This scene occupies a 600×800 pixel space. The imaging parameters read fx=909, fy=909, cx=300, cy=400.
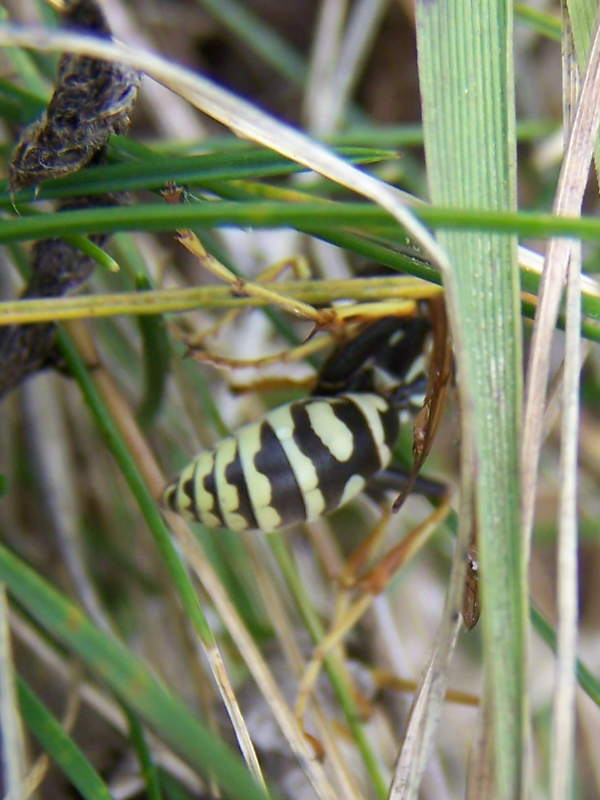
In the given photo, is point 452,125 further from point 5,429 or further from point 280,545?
point 5,429

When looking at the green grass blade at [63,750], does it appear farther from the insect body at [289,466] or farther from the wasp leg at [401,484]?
the wasp leg at [401,484]

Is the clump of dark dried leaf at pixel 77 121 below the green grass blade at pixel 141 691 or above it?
above

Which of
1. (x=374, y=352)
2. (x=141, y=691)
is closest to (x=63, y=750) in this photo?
(x=141, y=691)

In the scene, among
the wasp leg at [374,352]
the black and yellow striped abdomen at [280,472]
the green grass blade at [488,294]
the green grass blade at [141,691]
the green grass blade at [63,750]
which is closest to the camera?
the green grass blade at [141,691]

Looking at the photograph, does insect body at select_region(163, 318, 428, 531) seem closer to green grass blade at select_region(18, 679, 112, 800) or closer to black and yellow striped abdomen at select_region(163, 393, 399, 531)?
black and yellow striped abdomen at select_region(163, 393, 399, 531)

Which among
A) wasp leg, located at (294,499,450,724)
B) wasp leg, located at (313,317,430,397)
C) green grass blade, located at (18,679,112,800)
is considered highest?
wasp leg, located at (313,317,430,397)

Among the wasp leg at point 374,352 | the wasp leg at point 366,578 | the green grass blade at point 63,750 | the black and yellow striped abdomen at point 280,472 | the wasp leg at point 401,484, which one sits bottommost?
the green grass blade at point 63,750

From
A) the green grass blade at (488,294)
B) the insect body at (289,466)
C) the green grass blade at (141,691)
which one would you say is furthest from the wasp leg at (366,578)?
the green grass blade at (141,691)

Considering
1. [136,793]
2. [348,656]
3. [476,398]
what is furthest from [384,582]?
[476,398]

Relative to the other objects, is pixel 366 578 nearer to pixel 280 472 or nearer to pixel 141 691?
pixel 280 472

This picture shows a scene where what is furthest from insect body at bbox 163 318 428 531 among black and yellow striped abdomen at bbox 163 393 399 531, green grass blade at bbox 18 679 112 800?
green grass blade at bbox 18 679 112 800
